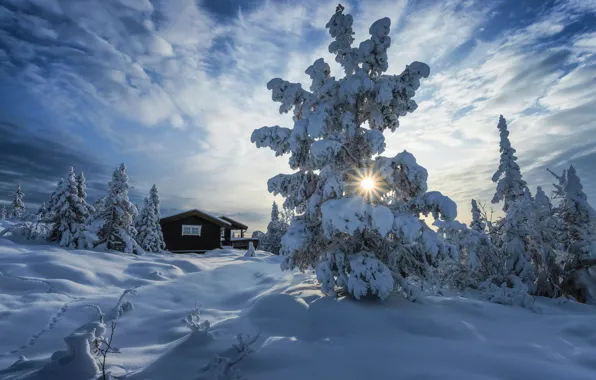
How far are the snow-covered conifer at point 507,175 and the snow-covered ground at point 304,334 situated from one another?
52.6 ft

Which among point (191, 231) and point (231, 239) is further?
point (231, 239)

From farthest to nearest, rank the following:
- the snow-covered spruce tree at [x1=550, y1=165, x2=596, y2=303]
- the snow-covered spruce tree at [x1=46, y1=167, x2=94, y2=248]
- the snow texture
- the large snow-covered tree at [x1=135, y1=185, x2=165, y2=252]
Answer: the large snow-covered tree at [x1=135, y1=185, x2=165, y2=252]
the snow-covered spruce tree at [x1=46, y1=167, x2=94, y2=248]
the snow-covered spruce tree at [x1=550, y1=165, x2=596, y2=303]
the snow texture

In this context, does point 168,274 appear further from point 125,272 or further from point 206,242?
point 206,242

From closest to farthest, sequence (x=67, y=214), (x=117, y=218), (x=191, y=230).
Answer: (x=67, y=214) → (x=117, y=218) → (x=191, y=230)

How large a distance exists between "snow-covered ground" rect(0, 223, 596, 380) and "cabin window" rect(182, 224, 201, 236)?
75.8 ft

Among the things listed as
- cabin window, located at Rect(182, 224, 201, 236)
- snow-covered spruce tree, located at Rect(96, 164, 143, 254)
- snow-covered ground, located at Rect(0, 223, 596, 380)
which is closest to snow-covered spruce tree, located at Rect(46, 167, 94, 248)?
snow-covered spruce tree, located at Rect(96, 164, 143, 254)

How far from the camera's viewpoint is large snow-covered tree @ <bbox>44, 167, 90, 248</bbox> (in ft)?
58.3

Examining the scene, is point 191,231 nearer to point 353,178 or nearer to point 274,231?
point 274,231

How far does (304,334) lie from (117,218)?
65.6 ft

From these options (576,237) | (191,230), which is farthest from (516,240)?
(191,230)

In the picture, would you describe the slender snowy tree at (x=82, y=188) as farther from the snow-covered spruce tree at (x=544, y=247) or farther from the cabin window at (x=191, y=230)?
Answer: the snow-covered spruce tree at (x=544, y=247)

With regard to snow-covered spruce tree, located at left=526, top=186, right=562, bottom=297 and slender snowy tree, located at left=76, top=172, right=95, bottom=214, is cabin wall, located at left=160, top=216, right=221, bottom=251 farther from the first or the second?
snow-covered spruce tree, located at left=526, top=186, right=562, bottom=297

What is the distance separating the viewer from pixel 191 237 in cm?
3219

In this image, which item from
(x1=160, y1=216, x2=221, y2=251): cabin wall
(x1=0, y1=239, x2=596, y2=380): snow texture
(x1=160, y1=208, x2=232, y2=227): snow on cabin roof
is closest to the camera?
(x1=0, y1=239, x2=596, y2=380): snow texture
